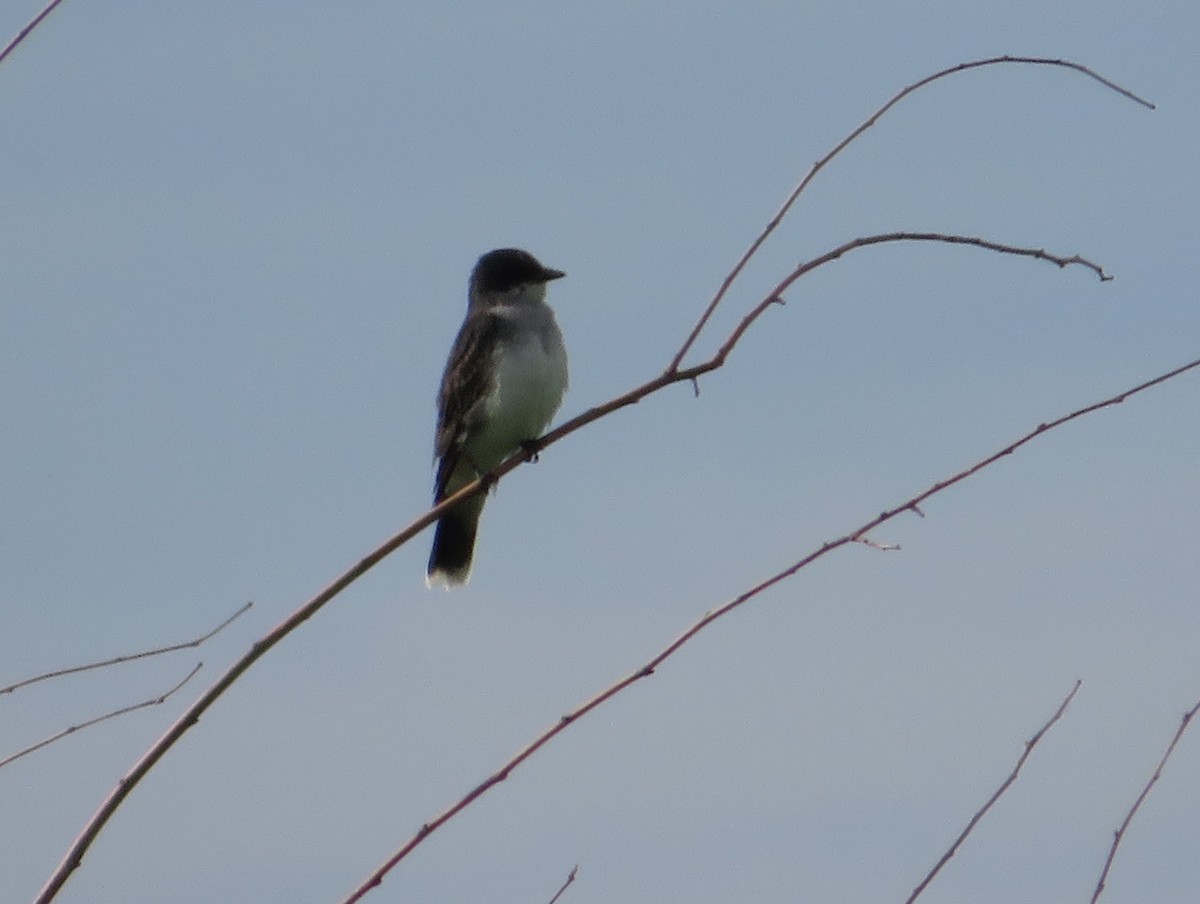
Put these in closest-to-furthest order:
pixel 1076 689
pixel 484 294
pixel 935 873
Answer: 1. pixel 935 873
2. pixel 1076 689
3. pixel 484 294

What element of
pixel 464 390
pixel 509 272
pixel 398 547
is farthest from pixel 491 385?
pixel 398 547

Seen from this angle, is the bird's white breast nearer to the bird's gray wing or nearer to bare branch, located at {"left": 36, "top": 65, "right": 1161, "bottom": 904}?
the bird's gray wing

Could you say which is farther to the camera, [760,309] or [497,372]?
[497,372]

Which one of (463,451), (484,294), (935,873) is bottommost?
(935,873)

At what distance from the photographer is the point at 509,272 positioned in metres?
10.9

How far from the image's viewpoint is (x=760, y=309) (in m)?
3.81

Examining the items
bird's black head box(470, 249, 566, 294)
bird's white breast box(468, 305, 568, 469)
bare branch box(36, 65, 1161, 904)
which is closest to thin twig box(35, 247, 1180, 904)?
bare branch box(36, 65, 1161, 904)

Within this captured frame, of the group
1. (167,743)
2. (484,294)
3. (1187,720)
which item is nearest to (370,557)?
(167,743)

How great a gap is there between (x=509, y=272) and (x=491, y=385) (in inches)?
43.8

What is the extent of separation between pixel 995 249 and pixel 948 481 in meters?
0.60

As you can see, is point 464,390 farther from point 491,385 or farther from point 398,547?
point 398,547

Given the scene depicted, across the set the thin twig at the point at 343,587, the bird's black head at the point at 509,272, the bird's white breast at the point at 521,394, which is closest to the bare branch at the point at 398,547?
the thin twig at the point at 343,587

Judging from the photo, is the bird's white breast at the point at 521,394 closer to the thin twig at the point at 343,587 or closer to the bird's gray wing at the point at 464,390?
the bird's gray wing at the point at 464,390

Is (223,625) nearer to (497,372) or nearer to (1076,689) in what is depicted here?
(1076,689)
